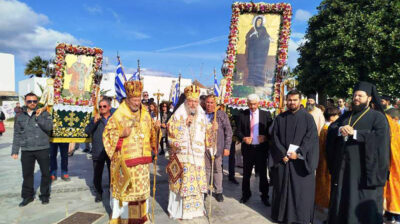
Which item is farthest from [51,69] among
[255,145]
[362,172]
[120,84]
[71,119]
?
[362,172]

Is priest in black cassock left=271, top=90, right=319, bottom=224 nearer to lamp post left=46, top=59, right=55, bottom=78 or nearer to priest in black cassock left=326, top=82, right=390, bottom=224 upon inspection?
priest in black cassock left=326, top=82, right=390, bottom=224

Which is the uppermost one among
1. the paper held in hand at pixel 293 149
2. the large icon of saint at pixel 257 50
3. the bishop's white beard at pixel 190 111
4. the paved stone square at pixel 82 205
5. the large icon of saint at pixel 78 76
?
the large icon of saint at pixel 257 50

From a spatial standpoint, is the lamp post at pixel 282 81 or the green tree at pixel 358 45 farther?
the green tree at pixel 358 45

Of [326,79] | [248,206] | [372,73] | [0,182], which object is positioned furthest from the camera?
[326,79]

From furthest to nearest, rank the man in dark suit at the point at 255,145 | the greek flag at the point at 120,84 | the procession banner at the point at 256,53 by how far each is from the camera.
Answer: the procession banner at the point at 256,53 → the man in dark suit at the point at 255,145 → the greek flag at the point at 120,84

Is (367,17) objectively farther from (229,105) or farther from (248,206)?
(248,206)

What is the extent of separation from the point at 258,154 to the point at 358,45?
12924 millimetres

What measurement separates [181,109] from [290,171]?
85.8 inches

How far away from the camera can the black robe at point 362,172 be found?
3627 mm

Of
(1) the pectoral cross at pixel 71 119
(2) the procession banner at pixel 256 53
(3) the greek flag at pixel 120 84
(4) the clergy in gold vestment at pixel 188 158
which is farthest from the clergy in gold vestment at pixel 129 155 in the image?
(2) the procession banner at pixel 256 53

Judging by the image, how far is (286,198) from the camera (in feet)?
14.6

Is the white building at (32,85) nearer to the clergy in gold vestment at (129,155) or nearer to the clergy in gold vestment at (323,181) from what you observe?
the clergy in gold vestment at (129,155)

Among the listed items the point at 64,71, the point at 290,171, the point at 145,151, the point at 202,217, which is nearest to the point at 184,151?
the point at 145,151

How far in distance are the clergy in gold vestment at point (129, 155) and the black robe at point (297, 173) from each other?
229 cm
